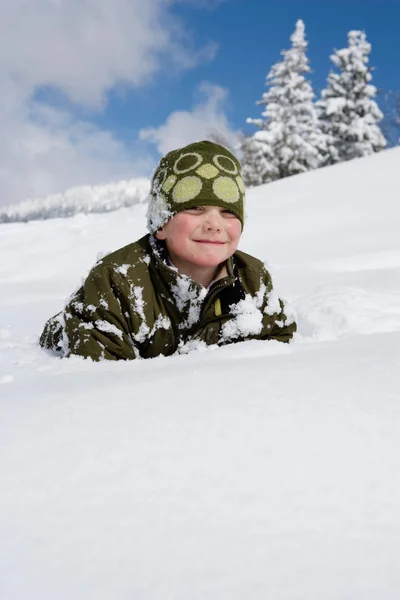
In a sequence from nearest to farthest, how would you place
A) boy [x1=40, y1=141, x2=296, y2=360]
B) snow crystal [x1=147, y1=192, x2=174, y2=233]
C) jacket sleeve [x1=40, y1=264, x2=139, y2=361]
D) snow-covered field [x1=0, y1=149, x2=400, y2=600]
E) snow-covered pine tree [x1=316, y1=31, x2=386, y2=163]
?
snow-covered field [x1=0, y1=149, x2=400, y2=600], jacket sleeve [x1=40, y1=264, x2=139, y2=361], boy [x1=40, y1=141, x2=296, y2=360], snow crystal [x1=147, y1=192, x2=174, y2=233], snow-covered pine tree [x1=316, y1=31, x2=386, y2=163]

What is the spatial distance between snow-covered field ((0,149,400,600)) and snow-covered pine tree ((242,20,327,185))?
2245 cm

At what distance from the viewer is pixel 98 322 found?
7.75ft

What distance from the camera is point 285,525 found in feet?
2.57

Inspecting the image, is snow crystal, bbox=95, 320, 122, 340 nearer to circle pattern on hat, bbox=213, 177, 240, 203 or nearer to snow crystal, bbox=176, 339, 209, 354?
snow crystal, bbox=176, 339, 209, 354

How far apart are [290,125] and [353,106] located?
2.82 m

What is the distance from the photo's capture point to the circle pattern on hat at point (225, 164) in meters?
2.62

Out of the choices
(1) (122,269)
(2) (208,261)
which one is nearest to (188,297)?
(2) (208,261)

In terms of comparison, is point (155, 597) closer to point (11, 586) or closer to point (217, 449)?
point (11, 586)

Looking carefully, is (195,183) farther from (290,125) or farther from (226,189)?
(290,125)

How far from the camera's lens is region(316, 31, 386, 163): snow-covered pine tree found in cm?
2286

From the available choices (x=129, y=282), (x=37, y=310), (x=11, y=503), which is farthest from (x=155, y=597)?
(x=37, y=310)

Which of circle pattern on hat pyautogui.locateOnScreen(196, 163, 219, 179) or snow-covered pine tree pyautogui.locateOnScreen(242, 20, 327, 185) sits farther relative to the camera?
snow-covered pine tree pyautogui.locateOnScreen(242, 20, 327, 185)

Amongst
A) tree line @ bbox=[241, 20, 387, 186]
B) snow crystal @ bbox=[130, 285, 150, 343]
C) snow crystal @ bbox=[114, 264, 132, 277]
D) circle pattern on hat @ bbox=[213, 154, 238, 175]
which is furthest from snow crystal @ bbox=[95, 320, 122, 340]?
tree line @ bbox=[241, 20, 387, 186]

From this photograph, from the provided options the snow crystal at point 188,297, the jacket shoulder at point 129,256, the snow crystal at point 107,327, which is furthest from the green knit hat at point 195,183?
the snow crystal at point 107,327
